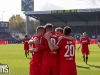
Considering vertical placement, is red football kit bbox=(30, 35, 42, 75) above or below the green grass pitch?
above

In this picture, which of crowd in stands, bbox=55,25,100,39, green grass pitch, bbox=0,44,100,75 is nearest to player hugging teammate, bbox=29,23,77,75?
green grass pitch, bbox=0,44,100,75

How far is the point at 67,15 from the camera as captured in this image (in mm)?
80312

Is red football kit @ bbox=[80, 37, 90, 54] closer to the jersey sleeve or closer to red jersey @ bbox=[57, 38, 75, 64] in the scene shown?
red jersey @ bbox=[57, 38, 75, 64]

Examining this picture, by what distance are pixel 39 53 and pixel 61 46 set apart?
33.5 inches

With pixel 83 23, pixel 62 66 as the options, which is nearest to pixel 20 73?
pixel 62 66

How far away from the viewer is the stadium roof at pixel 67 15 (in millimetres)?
75225

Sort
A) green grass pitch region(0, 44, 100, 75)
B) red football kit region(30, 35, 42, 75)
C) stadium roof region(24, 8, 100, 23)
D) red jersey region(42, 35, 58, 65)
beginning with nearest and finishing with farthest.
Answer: red jersey region(42, 35, 58, 65) < red football kit region(30, 35, 42, 75) < green grass pitch region(0, 44, 100, 75) < stadium roof region(24, 8, 100, 23)

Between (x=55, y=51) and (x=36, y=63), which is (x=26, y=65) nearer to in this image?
(x=36, y=63)

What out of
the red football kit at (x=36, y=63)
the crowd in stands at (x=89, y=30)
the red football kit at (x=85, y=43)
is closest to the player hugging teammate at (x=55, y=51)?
the red football kit at (x=36, y=63)

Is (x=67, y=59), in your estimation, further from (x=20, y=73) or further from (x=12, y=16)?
(x=12, y=16)

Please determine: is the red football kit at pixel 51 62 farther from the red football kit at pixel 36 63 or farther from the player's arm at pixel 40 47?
the red football kit at pixel 36 63

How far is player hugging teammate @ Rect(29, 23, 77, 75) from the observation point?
24.8ft

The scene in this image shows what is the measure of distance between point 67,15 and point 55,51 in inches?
2872

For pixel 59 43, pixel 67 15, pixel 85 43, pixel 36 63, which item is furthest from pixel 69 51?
pixel 67 15
